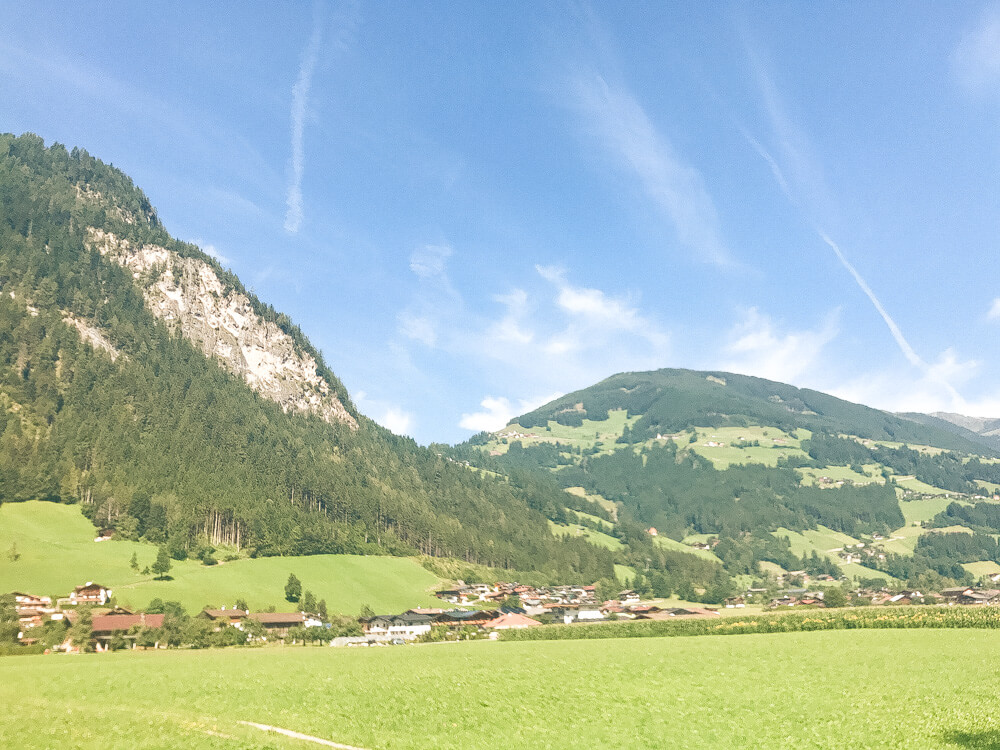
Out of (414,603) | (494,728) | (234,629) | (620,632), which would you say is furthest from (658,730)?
(414,603)

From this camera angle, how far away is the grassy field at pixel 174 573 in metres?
121

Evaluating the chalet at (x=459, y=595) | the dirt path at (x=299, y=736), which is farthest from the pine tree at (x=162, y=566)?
the dirt path at (x=299, y=736)

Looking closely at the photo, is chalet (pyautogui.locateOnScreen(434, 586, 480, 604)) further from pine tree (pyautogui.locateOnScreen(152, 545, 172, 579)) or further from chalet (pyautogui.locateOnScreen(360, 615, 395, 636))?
pine tree (pyautogui.locateOnScreen(152, 545, 172, 579))

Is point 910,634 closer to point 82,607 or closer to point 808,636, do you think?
point 808,636

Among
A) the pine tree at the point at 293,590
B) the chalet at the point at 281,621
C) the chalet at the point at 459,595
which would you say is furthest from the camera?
the chalet at the point at 459,595

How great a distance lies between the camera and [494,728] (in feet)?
109

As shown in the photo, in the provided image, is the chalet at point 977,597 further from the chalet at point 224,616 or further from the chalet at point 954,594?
the chalet at point 224,616

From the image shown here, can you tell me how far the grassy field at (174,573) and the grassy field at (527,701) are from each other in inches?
2943

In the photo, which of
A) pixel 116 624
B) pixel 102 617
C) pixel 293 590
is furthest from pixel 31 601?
pixel 293 590

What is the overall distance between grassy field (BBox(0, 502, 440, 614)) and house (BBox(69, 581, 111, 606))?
2.41 metres

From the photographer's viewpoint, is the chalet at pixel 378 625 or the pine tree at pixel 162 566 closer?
the chalet at pixel 378 625

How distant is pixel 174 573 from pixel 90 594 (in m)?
23.6

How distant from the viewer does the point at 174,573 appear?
13775cm

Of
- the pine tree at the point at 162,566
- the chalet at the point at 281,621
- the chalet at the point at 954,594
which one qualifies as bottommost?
the chalet at the point at 954,594
